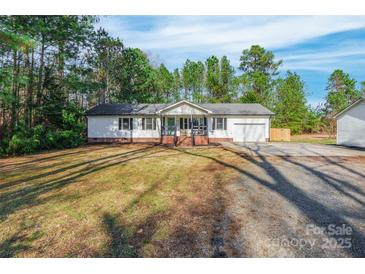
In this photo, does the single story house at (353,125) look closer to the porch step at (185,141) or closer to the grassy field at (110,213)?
the porch step at (185,141)

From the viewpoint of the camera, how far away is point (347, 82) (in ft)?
129

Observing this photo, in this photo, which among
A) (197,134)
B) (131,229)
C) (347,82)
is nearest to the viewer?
(131,229)

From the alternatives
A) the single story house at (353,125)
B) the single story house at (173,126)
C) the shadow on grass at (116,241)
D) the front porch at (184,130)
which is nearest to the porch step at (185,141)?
the front porch at (184,130)

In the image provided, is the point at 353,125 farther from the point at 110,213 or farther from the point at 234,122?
the point at 110,213

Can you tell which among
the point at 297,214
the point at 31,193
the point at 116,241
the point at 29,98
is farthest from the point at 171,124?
the point at 116,241

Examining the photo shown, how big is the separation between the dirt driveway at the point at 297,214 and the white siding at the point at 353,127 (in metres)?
9.84

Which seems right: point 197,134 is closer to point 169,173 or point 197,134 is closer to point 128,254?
point 169,173

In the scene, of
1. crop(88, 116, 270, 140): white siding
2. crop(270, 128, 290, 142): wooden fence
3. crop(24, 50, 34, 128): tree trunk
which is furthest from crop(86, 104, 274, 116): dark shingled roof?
crop(24, 50, 34, 128): tree trunk

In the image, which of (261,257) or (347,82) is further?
(347,82)

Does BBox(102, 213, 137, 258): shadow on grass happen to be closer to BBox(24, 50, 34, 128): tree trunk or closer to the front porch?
the front porch

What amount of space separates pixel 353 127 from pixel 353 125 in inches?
5.7

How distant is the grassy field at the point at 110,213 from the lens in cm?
312

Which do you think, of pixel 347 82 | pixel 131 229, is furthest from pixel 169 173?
pixel 347 82
